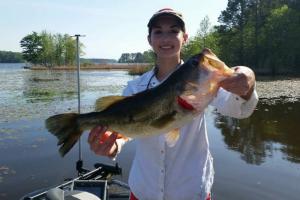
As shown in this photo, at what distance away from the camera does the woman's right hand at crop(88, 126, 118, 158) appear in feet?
10.7

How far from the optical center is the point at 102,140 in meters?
3.30

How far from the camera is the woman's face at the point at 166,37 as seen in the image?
330 centimetres

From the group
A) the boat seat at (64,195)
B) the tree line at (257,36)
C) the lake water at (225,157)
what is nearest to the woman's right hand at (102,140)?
the boat seat at (64,195)

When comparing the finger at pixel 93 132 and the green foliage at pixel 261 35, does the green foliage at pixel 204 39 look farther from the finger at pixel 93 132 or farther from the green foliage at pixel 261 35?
the finger at pixel 93 132

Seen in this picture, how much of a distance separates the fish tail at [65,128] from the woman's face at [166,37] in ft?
2.92

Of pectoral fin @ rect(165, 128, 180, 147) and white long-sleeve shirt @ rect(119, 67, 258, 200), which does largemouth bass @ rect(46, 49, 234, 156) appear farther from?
white long-sleeve shirt @ rect(119, 67, 258, 200)

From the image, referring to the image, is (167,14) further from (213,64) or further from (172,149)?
(172,149)

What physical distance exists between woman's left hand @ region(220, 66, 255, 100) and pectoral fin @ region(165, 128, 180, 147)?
19.9 inches

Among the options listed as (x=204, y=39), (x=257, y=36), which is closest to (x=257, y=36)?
(x=257, y=36)

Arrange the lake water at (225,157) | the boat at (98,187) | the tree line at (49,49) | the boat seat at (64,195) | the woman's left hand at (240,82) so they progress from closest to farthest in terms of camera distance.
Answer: the woman's left hand at (240,82) < the boat seat at (64,195) < the boat at (98,187) < the lake water at (225,157) < the tree line at (49,49)

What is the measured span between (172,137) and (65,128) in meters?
0.91

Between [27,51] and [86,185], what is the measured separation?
109 m

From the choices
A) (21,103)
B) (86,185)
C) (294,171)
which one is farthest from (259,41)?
(86,185)

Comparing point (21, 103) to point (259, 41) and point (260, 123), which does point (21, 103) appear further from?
point (259, 41)
